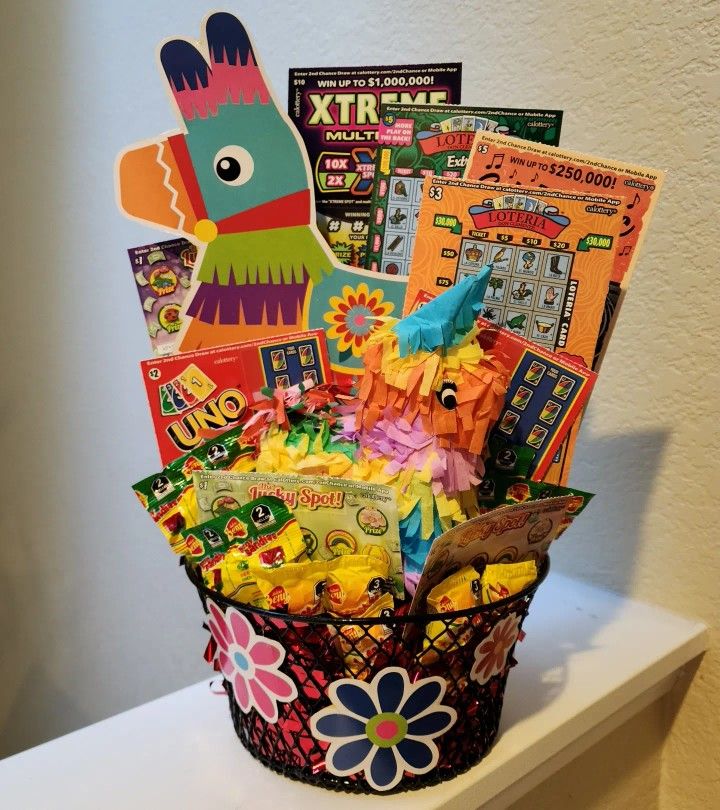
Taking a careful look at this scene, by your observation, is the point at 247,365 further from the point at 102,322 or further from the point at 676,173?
the point at 102,322

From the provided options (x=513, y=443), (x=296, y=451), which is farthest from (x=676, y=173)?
(x=296, y=451)

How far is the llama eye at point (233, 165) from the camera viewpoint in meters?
0.54

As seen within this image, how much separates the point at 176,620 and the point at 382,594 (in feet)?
2.66

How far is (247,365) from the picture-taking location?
0.50m

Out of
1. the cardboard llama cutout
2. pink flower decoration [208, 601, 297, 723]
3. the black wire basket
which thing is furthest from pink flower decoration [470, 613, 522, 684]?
the cardboard llama cutout

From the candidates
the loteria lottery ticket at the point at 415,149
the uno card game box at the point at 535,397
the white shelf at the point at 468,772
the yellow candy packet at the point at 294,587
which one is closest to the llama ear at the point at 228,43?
the loteria lottery ticket at the point at 415,149

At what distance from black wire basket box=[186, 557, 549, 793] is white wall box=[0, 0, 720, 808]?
205 mm

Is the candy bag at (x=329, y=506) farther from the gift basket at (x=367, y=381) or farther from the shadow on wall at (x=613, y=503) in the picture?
the shadow on wall at (x=613, y=503)

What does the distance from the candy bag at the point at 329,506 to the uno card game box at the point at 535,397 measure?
0.10m

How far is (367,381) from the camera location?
0.43m

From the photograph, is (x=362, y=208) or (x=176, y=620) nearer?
(x=362, y=208)

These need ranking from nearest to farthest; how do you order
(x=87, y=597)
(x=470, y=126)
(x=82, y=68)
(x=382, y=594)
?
(x=382, y=594) < (x=470, y=126) < (x=82, y=68) < (x=87, y=597)

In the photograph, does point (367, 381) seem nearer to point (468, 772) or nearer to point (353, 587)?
point (353, 587)

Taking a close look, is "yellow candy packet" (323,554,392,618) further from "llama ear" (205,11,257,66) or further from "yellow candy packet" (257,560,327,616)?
"llama ear" (205,11,257,66)
